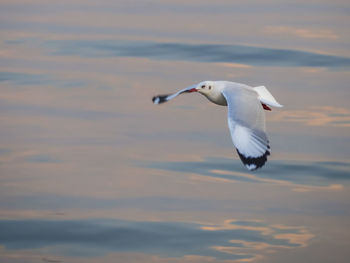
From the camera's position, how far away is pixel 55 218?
9.90 m

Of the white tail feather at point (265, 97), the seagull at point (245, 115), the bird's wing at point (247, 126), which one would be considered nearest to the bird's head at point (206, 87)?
the seagull at point (245, 115)

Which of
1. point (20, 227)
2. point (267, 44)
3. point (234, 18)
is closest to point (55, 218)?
point (20, 227)

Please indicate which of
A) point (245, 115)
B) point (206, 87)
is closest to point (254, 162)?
point (245, 115)

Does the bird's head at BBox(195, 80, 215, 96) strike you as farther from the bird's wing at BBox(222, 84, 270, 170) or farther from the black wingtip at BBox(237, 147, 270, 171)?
the black wingtip at BBox(237, 147, 270, 171)

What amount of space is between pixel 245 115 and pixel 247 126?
13 cm

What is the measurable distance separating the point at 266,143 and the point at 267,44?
27.4 ft

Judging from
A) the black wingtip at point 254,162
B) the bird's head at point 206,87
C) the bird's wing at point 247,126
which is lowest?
the black wingtip at point 254,162

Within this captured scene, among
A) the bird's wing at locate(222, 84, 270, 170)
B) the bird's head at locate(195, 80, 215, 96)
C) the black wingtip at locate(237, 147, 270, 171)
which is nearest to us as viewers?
the black wingtip at locate(237, 147, 270, 171)

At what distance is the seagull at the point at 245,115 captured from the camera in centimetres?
709

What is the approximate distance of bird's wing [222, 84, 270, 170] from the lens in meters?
7.05

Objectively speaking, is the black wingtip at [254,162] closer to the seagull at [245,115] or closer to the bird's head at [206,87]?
the seagull at [245,115]

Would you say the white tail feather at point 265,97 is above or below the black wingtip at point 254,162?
above

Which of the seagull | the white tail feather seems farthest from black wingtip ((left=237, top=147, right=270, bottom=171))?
the white tail feather

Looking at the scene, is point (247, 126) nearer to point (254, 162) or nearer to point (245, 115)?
point (245, 115)
